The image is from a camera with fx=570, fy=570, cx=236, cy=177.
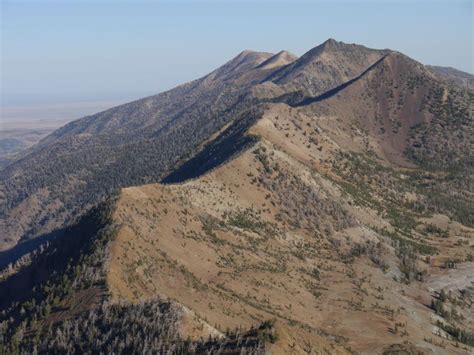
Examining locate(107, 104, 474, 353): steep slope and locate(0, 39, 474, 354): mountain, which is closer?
locate(0, 39, 474, 354): mountain

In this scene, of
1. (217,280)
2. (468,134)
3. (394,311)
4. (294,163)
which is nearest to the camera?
(217,280)

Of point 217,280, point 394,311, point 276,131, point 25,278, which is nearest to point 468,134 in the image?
point 276,131

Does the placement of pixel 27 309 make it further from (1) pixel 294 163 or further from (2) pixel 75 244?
(1) pixel 294 163

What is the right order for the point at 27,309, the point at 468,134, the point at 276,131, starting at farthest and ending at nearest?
the point at 468,134, the point at 276,131, the point at 27,309

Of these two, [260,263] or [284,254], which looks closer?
[260,263]

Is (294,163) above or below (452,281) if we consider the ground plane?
above

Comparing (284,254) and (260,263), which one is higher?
(260,263)

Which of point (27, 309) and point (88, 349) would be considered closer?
point (88, 349)

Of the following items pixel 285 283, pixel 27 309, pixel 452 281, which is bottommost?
pixel 452 281

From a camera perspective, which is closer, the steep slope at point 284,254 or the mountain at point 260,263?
the mountain at point 260,263

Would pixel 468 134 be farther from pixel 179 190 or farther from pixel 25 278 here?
pixel 25 278
